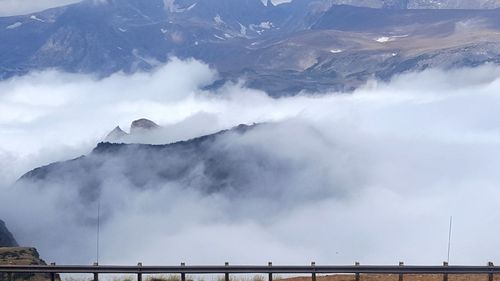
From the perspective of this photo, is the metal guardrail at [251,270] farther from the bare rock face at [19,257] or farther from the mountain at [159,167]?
the mountain at [159,167]

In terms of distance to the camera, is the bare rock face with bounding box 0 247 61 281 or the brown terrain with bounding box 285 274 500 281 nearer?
the brown terrain with bounding box 285 274 500 281

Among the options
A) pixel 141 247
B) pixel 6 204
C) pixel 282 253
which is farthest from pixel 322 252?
pixel 6 204

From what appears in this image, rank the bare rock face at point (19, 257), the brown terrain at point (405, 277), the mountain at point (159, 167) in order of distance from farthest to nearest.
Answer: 1. the mountain at point (159, 167)
2. the bare rock face at point (19, 257)
3. the brown terrain at point (405, 277)

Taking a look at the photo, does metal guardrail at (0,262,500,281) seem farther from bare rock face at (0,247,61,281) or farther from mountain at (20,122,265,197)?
mountain at (20,122,265,197)

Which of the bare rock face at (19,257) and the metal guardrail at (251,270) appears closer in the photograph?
the metal guardrail at (251,270)

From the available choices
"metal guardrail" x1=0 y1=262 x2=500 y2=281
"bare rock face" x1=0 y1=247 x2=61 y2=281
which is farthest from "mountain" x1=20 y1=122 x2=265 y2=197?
"metal guardrail" x1=0 y1=262 x2=500 y2=281

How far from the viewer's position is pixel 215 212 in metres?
145

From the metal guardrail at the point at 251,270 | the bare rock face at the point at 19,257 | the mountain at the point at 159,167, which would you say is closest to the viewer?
the metal guardrail at the point at 251,270

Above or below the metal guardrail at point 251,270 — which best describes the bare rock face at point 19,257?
above

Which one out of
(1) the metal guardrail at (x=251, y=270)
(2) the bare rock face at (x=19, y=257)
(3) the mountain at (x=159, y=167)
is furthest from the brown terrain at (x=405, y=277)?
(3) the mountain at (x=159, y=167)

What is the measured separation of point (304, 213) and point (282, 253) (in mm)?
43853

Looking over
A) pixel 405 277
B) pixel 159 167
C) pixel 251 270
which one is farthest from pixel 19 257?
pixel 159 167

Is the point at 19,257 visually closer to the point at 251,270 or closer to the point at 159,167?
the point at 251,270

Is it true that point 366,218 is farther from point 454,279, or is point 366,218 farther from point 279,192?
point 454,279
